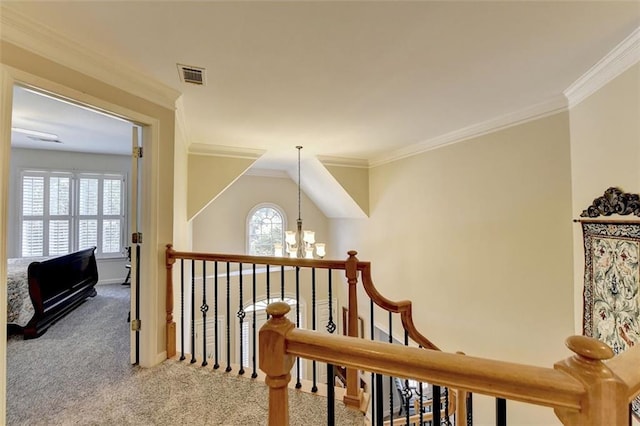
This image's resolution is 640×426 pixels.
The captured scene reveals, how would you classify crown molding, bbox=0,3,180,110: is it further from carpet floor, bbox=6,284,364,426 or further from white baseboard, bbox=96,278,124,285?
white baseboard, bbox=96,278,124,285

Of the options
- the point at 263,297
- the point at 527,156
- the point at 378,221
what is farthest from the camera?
the point at 263,297

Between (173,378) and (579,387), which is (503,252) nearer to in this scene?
(579,387)

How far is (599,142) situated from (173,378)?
3584mm

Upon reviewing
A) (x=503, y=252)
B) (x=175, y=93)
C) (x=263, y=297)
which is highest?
(x=175, y=93)

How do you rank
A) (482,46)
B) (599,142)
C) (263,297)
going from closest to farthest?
(482,46)
(599,142)
(263,297)

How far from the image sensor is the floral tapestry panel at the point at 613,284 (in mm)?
1663

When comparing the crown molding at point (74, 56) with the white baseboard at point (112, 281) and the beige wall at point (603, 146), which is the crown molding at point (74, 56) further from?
the white baseboard at point (112, 281)

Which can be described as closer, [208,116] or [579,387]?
[579,387]

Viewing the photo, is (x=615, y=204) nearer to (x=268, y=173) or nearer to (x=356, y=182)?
(x=356, y=182)

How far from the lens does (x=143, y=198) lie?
2.13 metres

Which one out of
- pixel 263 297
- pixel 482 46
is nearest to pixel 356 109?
pixel 482 46

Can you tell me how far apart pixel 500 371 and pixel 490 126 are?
3.05m

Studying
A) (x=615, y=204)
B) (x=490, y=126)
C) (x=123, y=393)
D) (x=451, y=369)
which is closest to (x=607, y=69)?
(x=615, y=204)

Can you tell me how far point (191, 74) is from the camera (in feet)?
6.54
